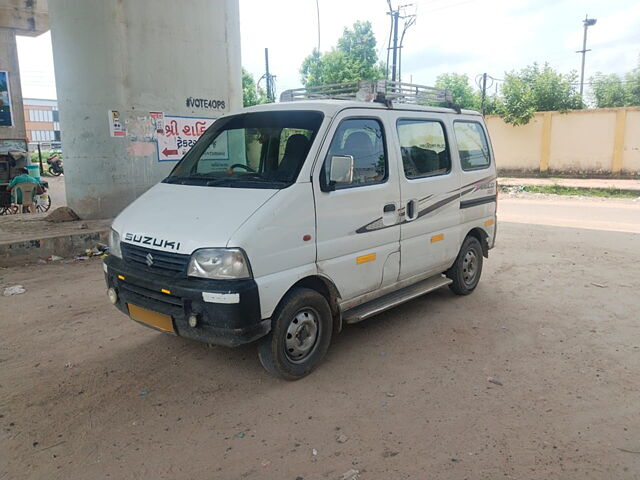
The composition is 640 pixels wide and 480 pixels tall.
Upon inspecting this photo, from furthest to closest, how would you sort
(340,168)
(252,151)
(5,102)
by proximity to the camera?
(5,102), (252,151), (340,168)

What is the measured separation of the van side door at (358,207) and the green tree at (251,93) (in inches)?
1135

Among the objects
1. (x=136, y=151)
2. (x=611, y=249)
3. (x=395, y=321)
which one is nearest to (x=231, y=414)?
(x=395, y=321)

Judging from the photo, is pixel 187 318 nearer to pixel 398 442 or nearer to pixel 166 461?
pixel 166 461

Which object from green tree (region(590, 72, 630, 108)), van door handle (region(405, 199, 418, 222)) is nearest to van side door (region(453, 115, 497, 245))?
van door handle (region(405, 199, 418, 222))

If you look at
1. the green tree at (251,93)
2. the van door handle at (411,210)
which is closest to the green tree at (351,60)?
the green tree at (251,93)

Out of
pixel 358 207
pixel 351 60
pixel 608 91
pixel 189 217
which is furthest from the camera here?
pixel 351 60

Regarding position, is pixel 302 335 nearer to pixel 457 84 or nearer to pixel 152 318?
pixel 152 318

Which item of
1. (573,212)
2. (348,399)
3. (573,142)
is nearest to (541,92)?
(573,142)

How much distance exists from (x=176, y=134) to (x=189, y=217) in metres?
5.91

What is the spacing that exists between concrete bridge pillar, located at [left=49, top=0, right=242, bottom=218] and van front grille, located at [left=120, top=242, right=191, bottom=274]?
5222 millimetres

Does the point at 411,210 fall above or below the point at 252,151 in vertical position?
below

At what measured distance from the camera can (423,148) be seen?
4910mm

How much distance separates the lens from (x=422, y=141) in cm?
492

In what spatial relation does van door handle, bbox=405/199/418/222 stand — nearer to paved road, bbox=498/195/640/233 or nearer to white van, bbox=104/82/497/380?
white van, bbox=104/82/497/380
